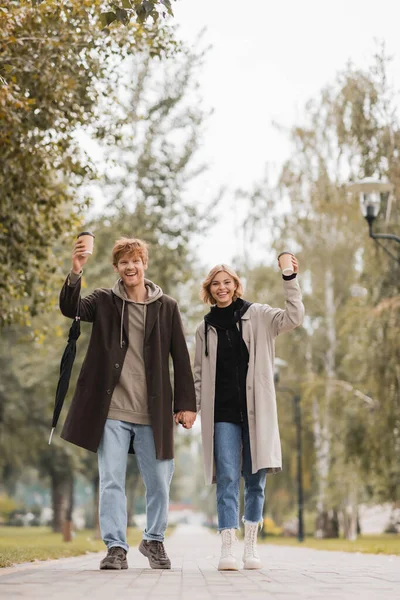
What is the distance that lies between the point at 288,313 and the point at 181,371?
97 cm

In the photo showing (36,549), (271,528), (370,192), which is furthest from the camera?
(271,528)

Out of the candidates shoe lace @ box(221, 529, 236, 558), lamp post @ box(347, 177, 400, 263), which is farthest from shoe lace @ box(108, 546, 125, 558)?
lamp post @ box(347, 177, 400, 263)

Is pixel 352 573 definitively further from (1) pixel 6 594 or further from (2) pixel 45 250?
(2) pixel 45 250

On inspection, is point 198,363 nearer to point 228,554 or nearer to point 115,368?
point 115,368

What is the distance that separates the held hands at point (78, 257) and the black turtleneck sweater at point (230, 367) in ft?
4.09

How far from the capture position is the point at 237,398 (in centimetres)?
784

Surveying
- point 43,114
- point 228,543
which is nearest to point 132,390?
point 228,543

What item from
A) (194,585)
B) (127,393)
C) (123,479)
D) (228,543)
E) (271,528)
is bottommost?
(194,585)

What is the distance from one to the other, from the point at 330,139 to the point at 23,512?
45253mm

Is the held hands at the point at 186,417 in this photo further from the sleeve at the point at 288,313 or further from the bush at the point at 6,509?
the bush at the point at 6,509

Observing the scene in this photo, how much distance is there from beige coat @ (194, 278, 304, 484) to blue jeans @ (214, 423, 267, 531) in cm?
8

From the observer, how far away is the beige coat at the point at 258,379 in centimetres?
769

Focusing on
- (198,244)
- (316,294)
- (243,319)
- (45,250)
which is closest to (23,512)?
(316,294)

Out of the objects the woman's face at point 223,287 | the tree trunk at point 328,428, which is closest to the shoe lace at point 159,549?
the woman's face at point 223,287
